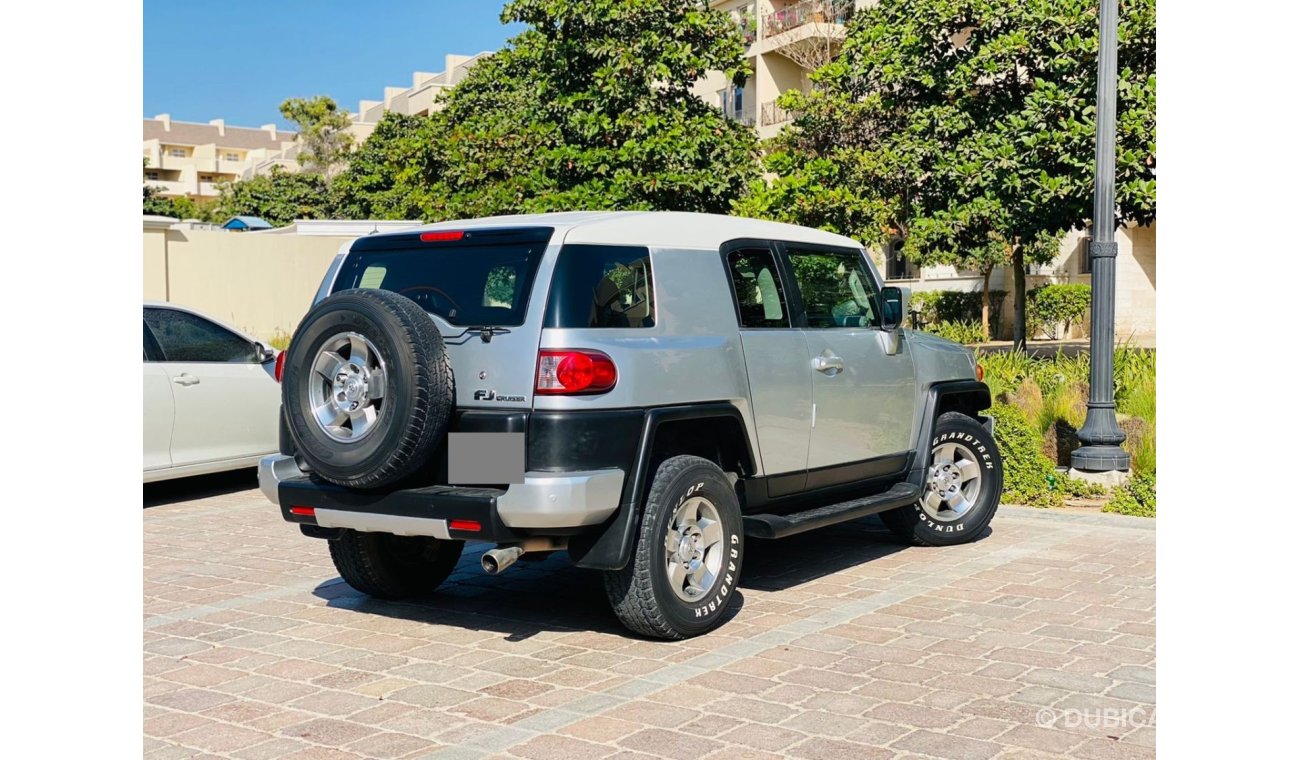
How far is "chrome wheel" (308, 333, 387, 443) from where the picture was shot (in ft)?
18.4

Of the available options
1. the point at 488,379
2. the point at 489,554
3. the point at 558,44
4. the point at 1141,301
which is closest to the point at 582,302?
the point at 488,379

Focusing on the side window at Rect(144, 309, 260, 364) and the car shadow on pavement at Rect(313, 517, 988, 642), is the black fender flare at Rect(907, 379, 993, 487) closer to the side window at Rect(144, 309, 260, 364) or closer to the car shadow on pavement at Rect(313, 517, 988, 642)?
the car shadow on pavement at Rect(313, 517, 988, 642)

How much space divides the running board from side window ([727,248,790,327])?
101cm

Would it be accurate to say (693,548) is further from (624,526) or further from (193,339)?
(193,339)

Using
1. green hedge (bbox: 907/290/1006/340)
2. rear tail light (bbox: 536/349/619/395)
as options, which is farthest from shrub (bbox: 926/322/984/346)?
rear tail light (bbox: 536/349/619/395)

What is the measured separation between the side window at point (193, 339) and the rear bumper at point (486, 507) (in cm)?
485

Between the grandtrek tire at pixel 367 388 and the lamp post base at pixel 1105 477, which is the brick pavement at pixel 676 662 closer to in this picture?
the grandtrek tire at pixel 367 388

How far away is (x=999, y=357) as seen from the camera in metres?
13.1

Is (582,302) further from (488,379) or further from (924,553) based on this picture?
(924,553)

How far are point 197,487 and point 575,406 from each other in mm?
6917

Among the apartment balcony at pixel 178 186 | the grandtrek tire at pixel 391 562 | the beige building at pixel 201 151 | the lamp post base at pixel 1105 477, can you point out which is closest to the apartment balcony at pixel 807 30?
the lamp post base at pixel 1105 477

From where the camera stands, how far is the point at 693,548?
20.0ft

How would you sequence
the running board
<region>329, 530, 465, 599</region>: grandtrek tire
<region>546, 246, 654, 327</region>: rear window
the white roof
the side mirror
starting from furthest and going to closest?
the side mirror, <region>329, 530, 465, 599</region>: grandtrek tire, the running board, the white roof, <region>546, 246, 654, 327</region>: rear window

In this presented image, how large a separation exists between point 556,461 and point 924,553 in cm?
349
